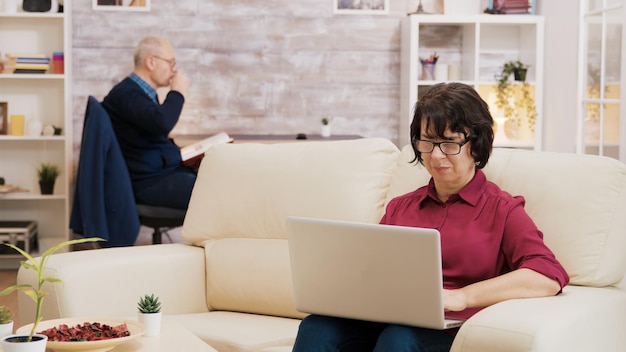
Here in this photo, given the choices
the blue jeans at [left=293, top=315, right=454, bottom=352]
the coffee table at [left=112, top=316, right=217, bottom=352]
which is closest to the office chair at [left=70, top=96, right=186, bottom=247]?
the coffee table at [left=112, top=316, right=217, bottom=352]

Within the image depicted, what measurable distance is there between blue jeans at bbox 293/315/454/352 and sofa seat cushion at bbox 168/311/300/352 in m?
0.30

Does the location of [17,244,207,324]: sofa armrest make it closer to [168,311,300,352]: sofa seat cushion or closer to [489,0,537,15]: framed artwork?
[168,311,300,352]: sofa seat cushion

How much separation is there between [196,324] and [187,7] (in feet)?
11.6

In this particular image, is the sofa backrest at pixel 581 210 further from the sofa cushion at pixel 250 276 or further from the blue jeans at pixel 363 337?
the sofa cushion at pixel 250 276

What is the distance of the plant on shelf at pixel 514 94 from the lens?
5.83 metres

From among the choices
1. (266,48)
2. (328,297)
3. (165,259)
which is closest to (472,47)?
(266,48)

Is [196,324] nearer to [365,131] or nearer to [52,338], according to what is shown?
[52,338]

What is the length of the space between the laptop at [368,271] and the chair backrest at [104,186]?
7.88ft

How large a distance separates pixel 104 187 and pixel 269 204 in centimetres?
172

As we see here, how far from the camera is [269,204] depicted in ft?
9.99

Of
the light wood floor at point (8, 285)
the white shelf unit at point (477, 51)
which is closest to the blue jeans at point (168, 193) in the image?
the light wood floor at point (8, 285)

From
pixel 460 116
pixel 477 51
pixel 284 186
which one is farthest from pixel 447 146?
pixel 477 51

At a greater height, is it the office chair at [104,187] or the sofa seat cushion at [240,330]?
the office chair at [104,187]

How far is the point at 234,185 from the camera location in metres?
3.13
